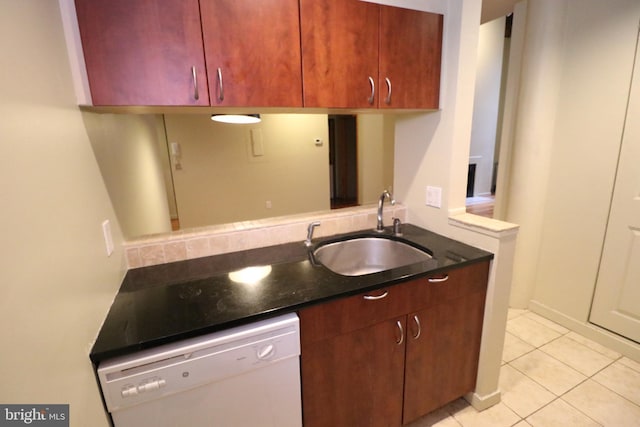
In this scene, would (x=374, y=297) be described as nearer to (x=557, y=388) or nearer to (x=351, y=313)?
(x=351, y=313)

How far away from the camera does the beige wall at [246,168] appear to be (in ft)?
14.2

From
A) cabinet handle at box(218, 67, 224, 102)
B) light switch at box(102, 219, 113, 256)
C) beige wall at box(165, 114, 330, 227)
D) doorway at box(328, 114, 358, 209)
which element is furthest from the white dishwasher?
doorway at box(328, 114, 358, 209)

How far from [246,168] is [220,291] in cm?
366

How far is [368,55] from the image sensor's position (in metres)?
1.37

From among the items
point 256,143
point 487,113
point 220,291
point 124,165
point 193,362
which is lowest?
point 193,362

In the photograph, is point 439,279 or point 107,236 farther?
point 439,279

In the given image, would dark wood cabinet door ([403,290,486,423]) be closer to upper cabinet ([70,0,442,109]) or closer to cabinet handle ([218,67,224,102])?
upper cabinet ([70,0,442,109])

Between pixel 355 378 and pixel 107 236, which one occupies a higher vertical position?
pixel 107 236

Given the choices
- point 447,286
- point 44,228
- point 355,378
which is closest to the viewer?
point 44,228

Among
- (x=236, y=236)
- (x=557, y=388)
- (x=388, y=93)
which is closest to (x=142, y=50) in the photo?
(x=236, y=236)

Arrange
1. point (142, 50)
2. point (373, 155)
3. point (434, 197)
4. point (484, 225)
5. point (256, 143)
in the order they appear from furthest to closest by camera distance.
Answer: point (373, 155) < point (256, 143) < point (434, 197) < point (484, 225) < point (142, 50)

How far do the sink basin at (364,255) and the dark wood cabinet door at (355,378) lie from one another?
49cm

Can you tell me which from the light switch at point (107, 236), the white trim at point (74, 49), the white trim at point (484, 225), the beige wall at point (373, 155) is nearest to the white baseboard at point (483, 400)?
the white trim at point (484, 225)

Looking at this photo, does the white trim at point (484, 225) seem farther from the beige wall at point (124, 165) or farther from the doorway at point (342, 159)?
the doorway at point (342, 159)
